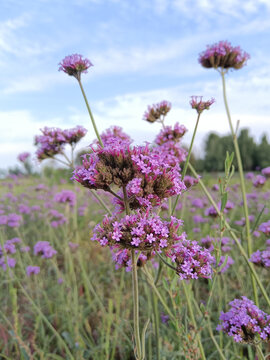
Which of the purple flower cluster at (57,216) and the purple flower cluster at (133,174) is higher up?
the purple flower cluster at (133,174)

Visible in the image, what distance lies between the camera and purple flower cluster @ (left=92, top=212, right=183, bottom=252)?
120 centimetres

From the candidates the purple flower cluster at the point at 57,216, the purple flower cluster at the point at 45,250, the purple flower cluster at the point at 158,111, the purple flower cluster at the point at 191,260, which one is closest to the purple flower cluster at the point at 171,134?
the purple flower cluster at the point at 158,111

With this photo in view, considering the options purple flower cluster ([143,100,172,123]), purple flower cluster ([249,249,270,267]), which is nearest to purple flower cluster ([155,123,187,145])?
purple flower cluster ([143,100,172,123])

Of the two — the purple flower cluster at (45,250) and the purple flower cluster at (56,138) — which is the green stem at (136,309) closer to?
the purple flower cluster at (56,138)

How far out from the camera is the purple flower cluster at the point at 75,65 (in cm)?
198

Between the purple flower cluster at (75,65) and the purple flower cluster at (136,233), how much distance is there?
1147 mm

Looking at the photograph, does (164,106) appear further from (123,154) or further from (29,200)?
(29,200)

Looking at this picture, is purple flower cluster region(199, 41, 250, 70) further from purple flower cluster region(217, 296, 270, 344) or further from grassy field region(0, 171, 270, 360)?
purple flower cluster region(217, 296, 270, 344)

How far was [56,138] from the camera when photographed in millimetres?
2531

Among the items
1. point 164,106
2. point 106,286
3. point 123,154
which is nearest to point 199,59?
point 164,106

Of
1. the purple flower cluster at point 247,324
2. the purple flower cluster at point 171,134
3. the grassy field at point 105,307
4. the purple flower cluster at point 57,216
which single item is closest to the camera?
the purple flower cluster at point 247,324

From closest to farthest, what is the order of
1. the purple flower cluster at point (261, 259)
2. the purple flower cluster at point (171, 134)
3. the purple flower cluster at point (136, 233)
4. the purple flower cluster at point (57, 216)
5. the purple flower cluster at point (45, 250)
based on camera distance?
the purple flower cluster at point (136, 233) < the purple flower cluster at point (261, 259) < the purple flower cluster at point (171, 134) < the purple flower cluster at point (45, 250) < the purple flower cluster at point (57, 216)

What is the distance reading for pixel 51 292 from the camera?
3906 mm

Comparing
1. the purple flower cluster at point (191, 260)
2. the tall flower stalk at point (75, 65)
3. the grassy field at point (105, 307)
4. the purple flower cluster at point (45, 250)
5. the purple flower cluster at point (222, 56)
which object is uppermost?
the purple flower cluster at point (222, 56)
